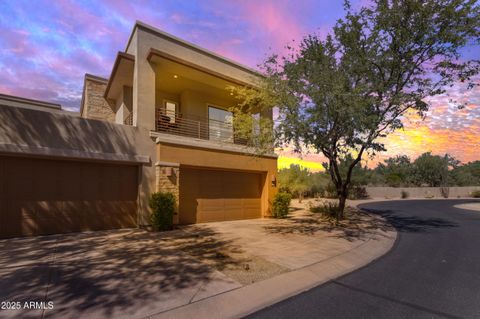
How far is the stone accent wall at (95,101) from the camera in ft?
59.4

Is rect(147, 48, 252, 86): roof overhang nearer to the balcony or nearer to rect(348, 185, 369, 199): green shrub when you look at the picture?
the balcony

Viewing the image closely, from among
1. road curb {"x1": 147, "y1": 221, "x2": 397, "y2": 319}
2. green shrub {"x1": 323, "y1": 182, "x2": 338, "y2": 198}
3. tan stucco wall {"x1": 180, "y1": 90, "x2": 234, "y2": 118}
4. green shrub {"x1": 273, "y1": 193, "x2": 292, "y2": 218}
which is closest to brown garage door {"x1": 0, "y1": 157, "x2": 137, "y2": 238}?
tan stucco wall {"x1": 180, "y1": 90, "x2": 234, "y2": 118}

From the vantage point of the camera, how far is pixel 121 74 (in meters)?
14.6

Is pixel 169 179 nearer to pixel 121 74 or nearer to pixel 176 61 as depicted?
pixel 176 61

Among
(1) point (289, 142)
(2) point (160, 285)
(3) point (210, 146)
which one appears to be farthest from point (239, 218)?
(2) point (160, 285)

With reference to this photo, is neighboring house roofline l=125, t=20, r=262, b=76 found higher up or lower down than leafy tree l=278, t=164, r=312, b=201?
higher up

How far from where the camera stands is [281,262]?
25.0 ft

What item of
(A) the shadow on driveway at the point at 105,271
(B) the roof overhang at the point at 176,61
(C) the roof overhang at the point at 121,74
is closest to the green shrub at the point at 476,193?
(B) the roof overhang at the point at 176,61

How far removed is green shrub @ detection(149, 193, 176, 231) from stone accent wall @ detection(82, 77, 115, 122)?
9262 millimetres

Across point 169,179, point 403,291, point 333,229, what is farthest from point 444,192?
point 403,291

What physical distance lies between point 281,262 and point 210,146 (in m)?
7.91

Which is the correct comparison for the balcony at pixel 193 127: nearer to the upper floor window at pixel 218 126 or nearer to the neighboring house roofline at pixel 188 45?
the upper floor window at pixel 218 126

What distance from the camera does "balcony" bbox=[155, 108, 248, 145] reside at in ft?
49.9

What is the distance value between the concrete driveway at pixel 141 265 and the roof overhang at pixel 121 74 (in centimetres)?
736
